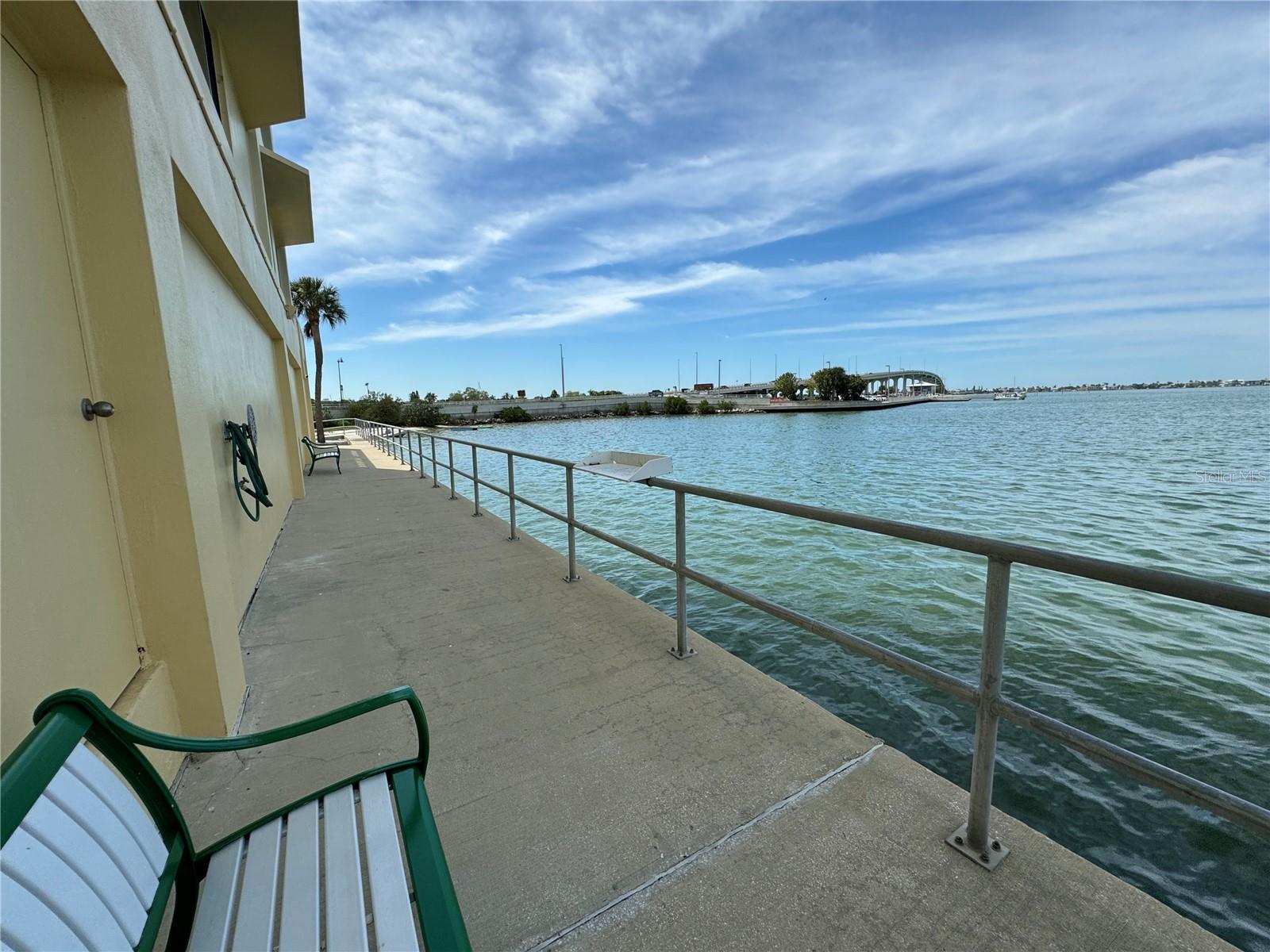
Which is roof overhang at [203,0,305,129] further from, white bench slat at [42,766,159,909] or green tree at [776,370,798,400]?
green tree at [776,370,798,400]

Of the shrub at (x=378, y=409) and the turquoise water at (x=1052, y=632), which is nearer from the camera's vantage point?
the turquoise water at (x=1052, y=632)

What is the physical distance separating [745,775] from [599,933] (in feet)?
2.52

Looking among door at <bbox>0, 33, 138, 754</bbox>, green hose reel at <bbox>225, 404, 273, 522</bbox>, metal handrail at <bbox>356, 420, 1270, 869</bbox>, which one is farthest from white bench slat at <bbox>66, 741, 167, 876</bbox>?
green hose reel at <bbox>225, 404, 273, 522</bbox>

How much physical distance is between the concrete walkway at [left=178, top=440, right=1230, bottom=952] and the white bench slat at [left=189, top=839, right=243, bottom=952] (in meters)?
0.62

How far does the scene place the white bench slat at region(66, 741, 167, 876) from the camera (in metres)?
1.07

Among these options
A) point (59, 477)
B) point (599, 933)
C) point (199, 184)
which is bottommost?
point (599, 933)

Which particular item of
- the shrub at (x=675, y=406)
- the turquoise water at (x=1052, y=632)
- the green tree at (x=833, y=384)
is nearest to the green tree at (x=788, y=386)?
the green tree at (x=833, y=384)

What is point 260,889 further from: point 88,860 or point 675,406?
point 675,406

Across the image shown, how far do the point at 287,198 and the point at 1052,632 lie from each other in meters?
13.6

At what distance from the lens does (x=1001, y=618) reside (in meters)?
1.61

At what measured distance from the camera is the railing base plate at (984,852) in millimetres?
1675

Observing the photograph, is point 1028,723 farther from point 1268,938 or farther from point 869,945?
point 1268,938

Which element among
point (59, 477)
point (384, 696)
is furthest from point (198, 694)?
point (384, 696)

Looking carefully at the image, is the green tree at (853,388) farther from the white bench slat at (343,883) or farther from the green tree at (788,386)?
the white bench slat at (343,883)
